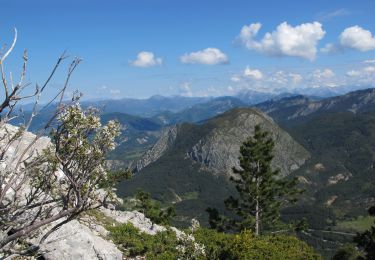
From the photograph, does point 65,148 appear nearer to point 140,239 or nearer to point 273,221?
point 140,239

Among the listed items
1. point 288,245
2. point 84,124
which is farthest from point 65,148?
point 288,245

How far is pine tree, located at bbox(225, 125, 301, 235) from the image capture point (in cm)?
6588

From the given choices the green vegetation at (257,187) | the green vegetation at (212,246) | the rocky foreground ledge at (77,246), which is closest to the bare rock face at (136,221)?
the green vegetation at (212,246)

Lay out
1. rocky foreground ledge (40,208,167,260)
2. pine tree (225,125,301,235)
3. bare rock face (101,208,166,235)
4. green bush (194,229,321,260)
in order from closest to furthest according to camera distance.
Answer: rocky foreground ledge (40,208,167,260), green bush (194,229,321,260), bare rock face (101,208,166,235), pine tree (225,125,301,235)

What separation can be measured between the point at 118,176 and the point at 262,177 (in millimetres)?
54685

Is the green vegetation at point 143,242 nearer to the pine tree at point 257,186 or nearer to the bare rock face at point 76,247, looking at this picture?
the bare rock face at point 76,247

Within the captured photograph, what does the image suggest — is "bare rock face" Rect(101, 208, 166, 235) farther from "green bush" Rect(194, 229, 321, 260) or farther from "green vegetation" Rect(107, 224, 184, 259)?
"green bush" Rect(194, 229, 321, 260)

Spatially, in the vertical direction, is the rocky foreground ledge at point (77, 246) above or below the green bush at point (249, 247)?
above

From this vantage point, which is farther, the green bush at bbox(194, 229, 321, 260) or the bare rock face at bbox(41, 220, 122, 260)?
the green bush at bbox(194, 229, 321, 260)

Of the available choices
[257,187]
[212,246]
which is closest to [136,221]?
[212,246]

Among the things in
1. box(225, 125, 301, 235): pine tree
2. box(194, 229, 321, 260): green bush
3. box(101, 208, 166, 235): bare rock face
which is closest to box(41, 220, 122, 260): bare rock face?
box(194, 229, 321, 260): green bush

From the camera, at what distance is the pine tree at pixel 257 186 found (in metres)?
65.9

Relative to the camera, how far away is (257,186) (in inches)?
2606

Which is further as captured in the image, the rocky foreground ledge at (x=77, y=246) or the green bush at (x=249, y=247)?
the green bush at (x=249, y=247)
